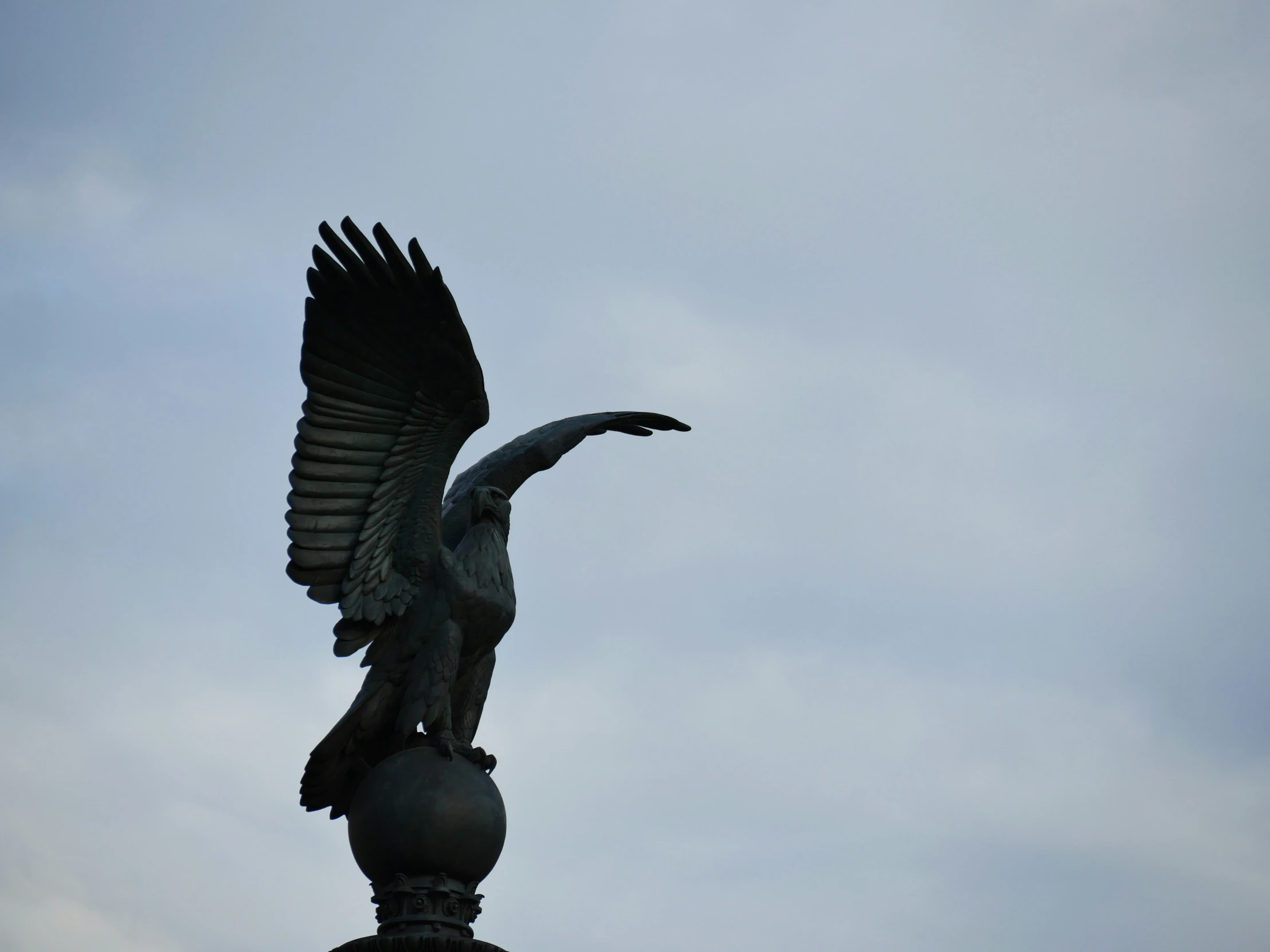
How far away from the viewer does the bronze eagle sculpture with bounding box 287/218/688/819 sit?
9406mm

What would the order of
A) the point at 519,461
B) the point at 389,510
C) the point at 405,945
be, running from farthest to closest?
the point at 519,461
the point at 389,510
the point at 405,945

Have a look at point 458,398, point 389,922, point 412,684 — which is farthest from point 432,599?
point 389,922

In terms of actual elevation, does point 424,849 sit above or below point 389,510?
below

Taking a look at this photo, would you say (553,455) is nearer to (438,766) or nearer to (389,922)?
(438,766)

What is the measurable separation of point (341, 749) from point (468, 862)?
1.18 metres

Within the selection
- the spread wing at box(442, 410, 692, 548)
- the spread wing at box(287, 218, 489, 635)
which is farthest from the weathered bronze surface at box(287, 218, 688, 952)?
the spread wing at box(442, 410, 692, 548)

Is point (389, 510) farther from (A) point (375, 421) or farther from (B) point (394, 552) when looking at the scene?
(A) point (375, 421)

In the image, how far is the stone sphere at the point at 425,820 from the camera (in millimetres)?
8867

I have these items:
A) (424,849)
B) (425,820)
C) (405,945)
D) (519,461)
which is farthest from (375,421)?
(405,945)

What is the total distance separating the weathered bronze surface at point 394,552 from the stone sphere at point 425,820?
13 mm

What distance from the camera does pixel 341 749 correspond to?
30.8 ft

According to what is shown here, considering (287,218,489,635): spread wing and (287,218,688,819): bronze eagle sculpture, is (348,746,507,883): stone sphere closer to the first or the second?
(287,218,688,819): bronze eagle sculpture

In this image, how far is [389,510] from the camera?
31.8ft

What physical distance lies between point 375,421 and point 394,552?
0.92 metres
